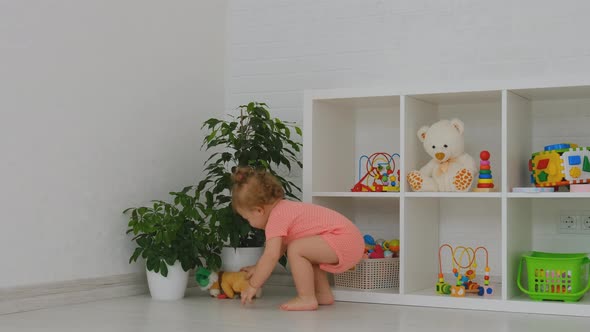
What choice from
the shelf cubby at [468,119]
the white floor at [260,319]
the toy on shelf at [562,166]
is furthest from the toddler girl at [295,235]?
the toy on shelf at [562,166]

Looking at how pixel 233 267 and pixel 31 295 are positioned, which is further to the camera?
pixel 233 267

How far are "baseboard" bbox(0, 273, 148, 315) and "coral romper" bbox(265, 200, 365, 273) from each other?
0.75 m

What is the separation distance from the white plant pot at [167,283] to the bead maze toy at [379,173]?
0.82m

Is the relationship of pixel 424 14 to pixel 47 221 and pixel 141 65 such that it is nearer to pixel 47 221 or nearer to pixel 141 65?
pixel 141 65

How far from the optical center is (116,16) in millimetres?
3312

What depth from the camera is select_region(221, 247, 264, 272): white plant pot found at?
11.0 ft

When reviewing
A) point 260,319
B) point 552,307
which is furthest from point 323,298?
point 552,307

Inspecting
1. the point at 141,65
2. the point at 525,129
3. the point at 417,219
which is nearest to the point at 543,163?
the point at 525,129

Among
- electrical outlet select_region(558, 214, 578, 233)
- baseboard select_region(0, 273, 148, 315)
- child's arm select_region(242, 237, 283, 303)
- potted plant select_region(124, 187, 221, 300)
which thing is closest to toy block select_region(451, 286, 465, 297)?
electrical outlet select_region(558, 214, 578, 233)

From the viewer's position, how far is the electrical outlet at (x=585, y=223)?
321 centimetres

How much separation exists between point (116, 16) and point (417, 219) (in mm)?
1534

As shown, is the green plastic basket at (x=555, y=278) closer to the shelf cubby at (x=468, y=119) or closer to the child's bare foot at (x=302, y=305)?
the shelf cubby at (x=468, y=119)

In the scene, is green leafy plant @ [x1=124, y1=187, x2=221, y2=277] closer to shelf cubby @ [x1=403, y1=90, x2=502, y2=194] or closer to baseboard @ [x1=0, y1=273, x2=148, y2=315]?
baseboard @ [x1=0, y1=273, x2=148, y2=315]

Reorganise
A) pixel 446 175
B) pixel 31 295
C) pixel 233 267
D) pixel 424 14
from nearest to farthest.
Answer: pixel 31 295 → pixel 446 175 → pixel 233 267 → pixel 424 14
